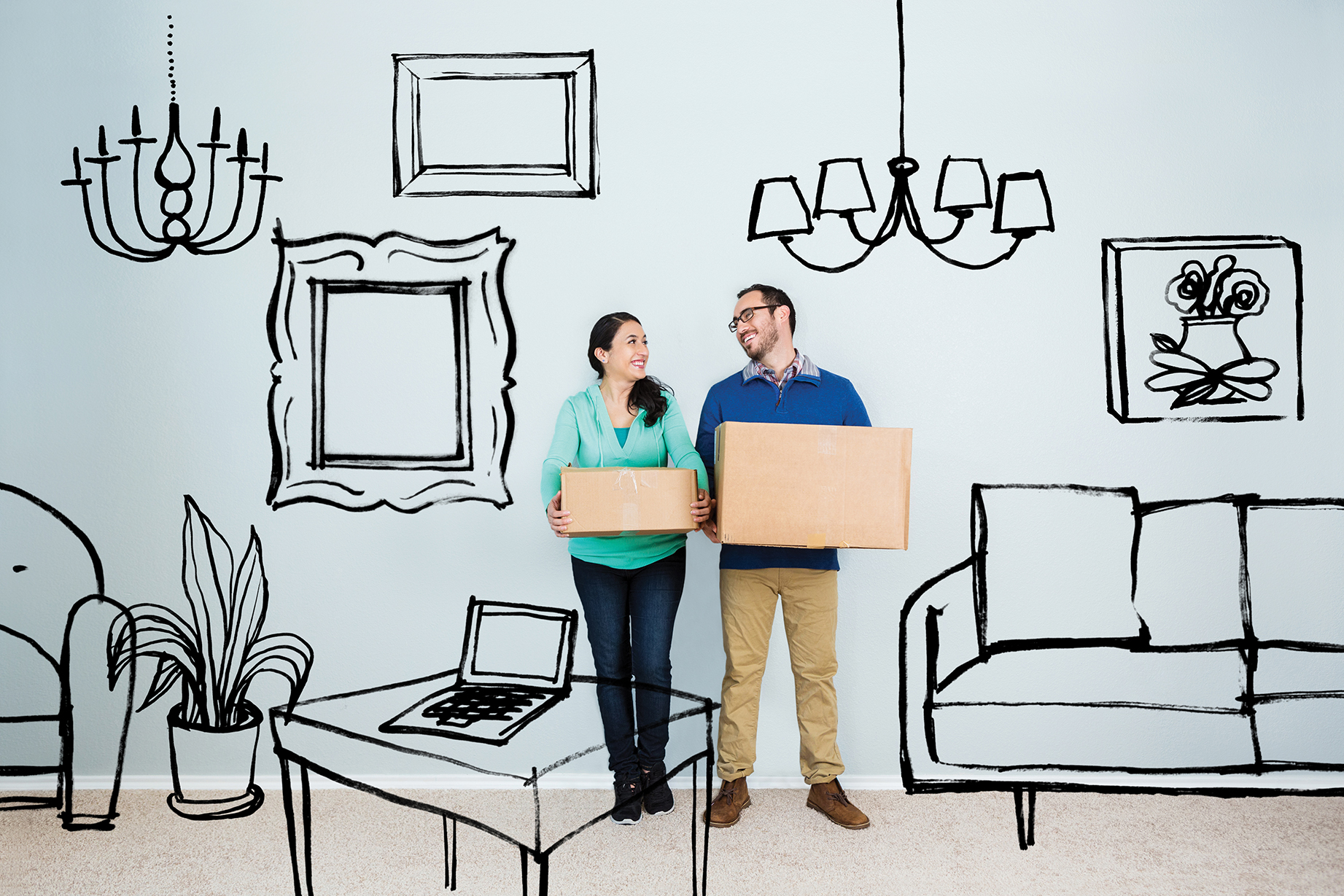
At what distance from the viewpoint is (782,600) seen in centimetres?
214

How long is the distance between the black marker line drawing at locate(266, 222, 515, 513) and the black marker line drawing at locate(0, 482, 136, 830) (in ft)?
2.02

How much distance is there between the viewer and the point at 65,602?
7.72 ft

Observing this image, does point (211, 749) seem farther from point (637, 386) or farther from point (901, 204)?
point (901, 204)

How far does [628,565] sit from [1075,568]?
1286 mm

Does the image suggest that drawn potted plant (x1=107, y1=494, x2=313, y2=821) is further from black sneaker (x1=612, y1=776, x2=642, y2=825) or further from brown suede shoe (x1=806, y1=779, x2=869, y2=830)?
brown suede shoe (x1=806, y1=779, x2=869, y2=830)

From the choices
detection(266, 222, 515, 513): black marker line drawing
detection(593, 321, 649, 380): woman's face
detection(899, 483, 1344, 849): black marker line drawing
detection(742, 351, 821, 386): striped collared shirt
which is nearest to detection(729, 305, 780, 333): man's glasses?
detection(742, 351, 821, 386): striped collared shirt

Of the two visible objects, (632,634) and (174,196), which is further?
(174,196)

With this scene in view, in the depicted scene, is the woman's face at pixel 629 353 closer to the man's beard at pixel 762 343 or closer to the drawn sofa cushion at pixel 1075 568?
the man's beard at pixel 762 343

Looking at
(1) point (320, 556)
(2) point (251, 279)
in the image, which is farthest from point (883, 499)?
(2) point (251, 279)

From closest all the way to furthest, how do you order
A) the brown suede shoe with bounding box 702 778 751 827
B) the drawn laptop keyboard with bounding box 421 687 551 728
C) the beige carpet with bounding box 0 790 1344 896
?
1. the drawn laptop keyboard with bounding box 421 687 551 728
2. the beige carpet with bounding box 0 790 1344 896
3. the brown suede shoe with bounding box 702 778 751 827

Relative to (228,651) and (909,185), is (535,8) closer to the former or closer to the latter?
(909,185)

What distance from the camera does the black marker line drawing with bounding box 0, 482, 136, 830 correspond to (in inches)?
92.0

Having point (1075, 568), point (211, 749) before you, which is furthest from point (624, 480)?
point (211, 749)

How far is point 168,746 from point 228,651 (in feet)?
1.05
